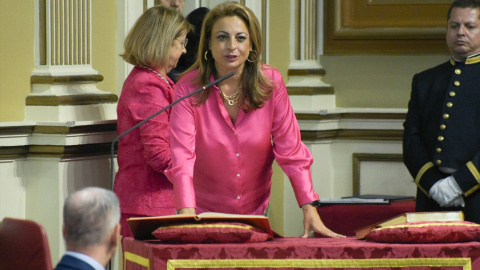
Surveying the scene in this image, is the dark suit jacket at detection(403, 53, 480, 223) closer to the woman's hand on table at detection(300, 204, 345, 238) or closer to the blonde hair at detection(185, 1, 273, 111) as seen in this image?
the woman's hand on table at detection(300, 204, 345, 238)

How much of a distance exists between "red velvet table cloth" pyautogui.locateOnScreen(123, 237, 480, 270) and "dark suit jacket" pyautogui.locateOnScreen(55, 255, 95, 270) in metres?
0.77

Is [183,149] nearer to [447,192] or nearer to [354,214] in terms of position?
[447,192]

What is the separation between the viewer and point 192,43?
488 centimetres

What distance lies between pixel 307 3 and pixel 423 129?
156cm

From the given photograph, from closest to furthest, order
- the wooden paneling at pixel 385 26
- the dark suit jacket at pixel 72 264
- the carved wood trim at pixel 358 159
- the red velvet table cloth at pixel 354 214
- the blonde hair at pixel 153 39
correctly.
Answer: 1. the dark suit jacket at pixel 72 264
2. the blonde hair at pixel 153 39
3. the red velvet table cloth at pixel 354 214
4. the wooden paneling at pixel 385 26
5. the carved wood trim at pixel 358 159

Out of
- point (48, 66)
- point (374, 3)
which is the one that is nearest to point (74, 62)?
point (48, 66)

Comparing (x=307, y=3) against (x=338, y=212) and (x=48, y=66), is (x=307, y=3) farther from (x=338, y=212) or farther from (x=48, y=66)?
Result: (x=48, y=66)

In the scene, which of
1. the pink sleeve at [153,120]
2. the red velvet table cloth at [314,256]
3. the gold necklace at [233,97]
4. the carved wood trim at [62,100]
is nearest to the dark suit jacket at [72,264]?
the red velvet table cloth at [314,256]

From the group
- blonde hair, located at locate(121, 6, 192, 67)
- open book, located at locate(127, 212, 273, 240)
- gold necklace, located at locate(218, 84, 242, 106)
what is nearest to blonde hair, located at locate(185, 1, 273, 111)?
gold necklace, located at locate(218, 84, 242, 106)

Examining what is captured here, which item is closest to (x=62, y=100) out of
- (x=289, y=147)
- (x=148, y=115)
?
(x=148, y=115)

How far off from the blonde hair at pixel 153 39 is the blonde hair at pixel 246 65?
0.68m

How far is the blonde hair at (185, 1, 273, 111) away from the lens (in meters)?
3.48

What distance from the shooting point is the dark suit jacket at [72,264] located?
2.14 meters

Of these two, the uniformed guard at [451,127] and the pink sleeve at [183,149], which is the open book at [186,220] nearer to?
the pink sleeve at [183,149]
